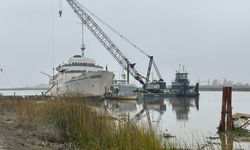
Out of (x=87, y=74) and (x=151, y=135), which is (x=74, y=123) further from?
(x=87, y=74)

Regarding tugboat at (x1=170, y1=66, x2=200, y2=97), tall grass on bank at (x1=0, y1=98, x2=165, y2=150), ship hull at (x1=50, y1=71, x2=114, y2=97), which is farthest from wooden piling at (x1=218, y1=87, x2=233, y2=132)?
tugboat at (x1=170, y1=66, x2=200, y2=97)

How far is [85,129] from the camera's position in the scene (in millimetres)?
11328

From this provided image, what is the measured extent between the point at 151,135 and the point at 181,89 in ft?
249

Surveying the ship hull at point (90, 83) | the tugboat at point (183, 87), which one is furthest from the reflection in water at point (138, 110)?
the tugboat at point (183, 87)

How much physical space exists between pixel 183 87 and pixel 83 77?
103ft

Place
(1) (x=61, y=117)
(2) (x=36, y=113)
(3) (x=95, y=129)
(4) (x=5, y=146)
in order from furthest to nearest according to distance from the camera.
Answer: (2) (x=36, y=113) < (1) (x=61, y=117) < (3) (x=95, y=129) < (4) (x=5, y=146)

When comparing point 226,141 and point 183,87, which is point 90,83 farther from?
point 226,141

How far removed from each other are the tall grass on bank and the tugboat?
2696 inches

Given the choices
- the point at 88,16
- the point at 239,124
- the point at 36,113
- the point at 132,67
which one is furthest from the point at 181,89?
the point at 36,113

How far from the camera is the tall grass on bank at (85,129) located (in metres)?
8.66

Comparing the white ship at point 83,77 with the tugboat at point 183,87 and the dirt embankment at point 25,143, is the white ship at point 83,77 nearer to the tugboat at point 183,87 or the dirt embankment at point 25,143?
the tugboat at point 183,87

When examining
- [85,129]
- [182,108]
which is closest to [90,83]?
→ [182,108]

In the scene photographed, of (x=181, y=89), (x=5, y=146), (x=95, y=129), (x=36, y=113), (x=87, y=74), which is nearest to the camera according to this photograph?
(x=5, y=146)

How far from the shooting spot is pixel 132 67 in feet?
259
